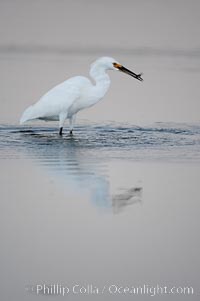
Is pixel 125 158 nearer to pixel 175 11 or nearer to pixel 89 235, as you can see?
pixel 89 235

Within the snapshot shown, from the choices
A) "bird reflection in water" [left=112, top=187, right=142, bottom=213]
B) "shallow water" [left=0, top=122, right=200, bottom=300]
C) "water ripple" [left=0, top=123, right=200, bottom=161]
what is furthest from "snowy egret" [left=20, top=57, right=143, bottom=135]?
"bird reflection in water" [left=112, top=187, right=142, bottom=213]

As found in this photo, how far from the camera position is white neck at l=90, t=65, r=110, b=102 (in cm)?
1104

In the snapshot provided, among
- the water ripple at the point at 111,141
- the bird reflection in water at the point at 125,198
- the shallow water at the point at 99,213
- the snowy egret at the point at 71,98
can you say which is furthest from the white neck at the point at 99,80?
the bird reflection in water at the point at 125,198

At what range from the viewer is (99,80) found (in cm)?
1109

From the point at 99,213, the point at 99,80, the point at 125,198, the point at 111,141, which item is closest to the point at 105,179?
the point at 125,198

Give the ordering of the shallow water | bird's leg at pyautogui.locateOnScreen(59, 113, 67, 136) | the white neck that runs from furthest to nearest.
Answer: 1. the white neck
2. bird's leg at pyautogui.locateOnScreen(59, 113, 67, 136)
3. the shallow water

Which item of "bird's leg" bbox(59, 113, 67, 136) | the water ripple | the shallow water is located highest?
"bird's leg" bbox(59, 113, 67, 136)

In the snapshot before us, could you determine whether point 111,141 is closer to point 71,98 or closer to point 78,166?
point 71,98

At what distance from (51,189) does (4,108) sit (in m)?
4.77

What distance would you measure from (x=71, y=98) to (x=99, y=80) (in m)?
0.57

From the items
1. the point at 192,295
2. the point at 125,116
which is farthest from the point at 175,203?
the point at 125,116

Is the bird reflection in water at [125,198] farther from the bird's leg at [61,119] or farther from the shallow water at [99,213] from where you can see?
the bird's leg at [61,119]

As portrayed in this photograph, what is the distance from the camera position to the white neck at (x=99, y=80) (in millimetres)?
11039

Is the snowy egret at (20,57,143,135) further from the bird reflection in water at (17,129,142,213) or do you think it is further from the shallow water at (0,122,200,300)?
the shallow water at (0,122,200,300)
